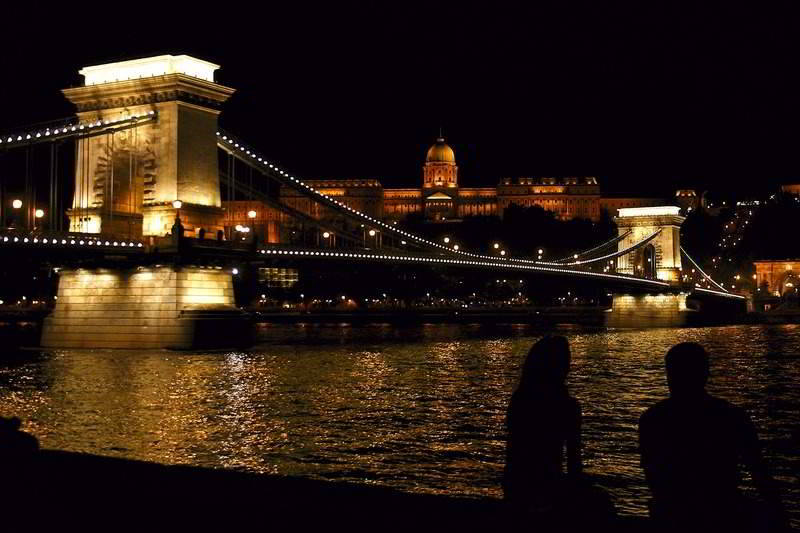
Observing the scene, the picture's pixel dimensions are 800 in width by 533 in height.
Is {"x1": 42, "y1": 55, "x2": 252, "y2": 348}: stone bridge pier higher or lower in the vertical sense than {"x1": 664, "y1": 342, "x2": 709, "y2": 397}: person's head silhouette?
higher

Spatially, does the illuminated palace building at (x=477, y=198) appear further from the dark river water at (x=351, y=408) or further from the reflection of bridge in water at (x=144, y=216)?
the dark river water at (x=351, y=408)

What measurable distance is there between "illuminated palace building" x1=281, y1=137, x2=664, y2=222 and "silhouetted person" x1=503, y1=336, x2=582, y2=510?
6404 inches

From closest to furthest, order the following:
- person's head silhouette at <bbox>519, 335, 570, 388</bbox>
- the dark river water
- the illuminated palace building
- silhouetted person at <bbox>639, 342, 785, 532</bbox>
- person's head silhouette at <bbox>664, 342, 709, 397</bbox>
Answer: silhouetted person at <bbox>639, 342, 785, 532</bbox> < person's head silhouette at <bbox>664, 342, 709, 397</bbox> < person's head silhouette at <bbox>519, 335, 570, 388</bbox> < the dark river water < the illuminated palace building

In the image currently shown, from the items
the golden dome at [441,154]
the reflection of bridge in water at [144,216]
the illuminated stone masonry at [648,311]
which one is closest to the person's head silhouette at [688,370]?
the reflection of bridge in water at [144,216]

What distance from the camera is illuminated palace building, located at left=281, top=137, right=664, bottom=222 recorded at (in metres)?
172

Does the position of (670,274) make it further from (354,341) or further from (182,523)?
(182,523)

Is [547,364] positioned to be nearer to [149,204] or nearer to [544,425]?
[544,425]

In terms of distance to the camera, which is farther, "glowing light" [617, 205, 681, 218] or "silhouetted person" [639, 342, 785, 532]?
"glowing light" [617, 205, 681, 218]

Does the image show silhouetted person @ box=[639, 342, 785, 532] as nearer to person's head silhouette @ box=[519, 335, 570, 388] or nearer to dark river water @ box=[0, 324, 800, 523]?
person's head silhouette @ box=[519, 335, 570, 388]

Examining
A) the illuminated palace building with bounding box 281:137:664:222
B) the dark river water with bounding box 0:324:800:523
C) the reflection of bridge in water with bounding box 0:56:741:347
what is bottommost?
the dark river water with bounding box 0:324:800:523

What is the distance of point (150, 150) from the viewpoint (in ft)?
122

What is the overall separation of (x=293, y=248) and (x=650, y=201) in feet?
482

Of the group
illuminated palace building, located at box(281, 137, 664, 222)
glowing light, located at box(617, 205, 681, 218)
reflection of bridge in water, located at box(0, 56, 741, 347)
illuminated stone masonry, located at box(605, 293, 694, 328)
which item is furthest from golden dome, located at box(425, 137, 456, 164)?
reflection of bridge in water, located at box(0, 56, 741, 347)

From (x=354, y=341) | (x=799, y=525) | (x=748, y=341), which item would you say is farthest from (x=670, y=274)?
(x=799, y=525)
